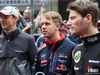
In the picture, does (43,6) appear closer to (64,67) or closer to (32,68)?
(32,68)

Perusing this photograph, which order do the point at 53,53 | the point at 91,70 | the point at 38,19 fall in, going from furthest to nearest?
the point at 38,19 → the point at 53,53 → the point at 91,70

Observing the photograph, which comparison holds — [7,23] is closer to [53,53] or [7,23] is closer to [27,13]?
[53,53]

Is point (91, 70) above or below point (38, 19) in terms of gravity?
below

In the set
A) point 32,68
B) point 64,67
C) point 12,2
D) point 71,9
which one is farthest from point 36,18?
point 71,9

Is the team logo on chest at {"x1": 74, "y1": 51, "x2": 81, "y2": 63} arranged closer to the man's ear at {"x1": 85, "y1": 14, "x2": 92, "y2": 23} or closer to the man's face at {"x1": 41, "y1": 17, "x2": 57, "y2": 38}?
the man's ear at {"x1": 85, "y1": 14, "x2": 92, "y2": 23}

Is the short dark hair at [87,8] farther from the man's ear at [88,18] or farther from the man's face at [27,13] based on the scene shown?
the man's face at [27,13]

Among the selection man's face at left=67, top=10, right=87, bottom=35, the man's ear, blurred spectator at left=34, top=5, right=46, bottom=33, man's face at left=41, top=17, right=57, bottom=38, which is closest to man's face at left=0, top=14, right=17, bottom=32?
man's face at left=41, top=17, right=57, bottom=38

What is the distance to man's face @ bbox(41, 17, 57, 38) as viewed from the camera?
15.0ft

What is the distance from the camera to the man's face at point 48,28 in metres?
4.56

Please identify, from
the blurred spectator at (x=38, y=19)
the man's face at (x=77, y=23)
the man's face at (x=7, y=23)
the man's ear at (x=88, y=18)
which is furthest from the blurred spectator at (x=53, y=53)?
the blurred spectator at (x=38, y=19)

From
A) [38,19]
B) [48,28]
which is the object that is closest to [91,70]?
[48,28]

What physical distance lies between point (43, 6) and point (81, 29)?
215 inches

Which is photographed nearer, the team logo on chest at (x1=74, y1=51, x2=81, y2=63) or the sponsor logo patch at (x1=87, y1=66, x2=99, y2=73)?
the sponsor logo patch at (x1=87, y1=66, x2=99, y2=73)

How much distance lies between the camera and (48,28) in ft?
15.1
